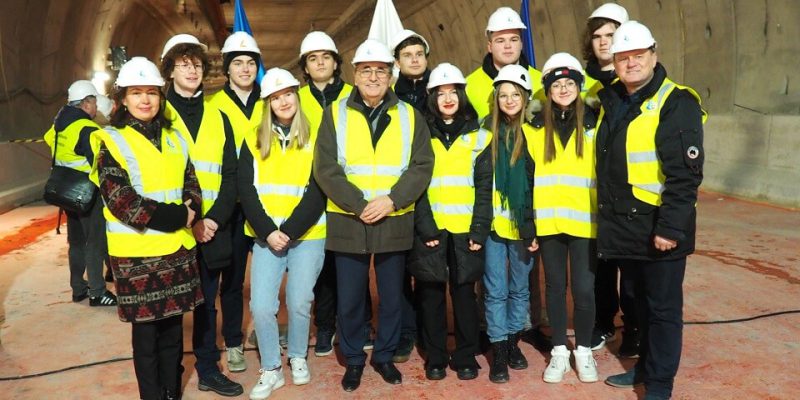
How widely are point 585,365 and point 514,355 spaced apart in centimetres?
43

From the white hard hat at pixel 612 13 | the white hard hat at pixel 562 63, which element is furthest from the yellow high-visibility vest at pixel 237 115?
the white hard hat at pixel 612 13

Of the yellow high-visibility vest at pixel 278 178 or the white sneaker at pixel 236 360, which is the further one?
the white sneaker at pixel 236 360

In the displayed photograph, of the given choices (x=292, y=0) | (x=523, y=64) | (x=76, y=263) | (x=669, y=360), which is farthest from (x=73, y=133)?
(x=292, y=0)

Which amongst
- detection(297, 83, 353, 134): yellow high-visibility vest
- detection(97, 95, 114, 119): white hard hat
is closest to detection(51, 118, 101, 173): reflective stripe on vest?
detection(97, 95, 114, 119): white hard hat

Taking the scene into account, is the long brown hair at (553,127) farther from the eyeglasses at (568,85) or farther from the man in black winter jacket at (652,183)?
the man in black winter jacket at (652,183)

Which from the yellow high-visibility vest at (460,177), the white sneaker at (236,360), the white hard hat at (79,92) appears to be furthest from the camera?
the white hard hat at (79,92)

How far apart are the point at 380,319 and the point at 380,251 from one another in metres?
0.46

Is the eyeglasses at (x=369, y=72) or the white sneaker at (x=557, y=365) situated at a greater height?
the eyeglasses at (x=369, y=72)

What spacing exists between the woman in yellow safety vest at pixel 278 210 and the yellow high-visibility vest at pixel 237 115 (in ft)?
0.80

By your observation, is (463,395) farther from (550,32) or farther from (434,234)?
(550,32)

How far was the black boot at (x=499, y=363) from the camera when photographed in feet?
12.1

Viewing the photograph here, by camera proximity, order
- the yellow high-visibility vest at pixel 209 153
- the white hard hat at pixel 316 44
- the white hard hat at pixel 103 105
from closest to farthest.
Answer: the yellow high-visibility vest at pixel 209 153, the white hard hat at pixel 316 44, the white hard hat at pixel 103 105

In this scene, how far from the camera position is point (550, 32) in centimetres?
1409

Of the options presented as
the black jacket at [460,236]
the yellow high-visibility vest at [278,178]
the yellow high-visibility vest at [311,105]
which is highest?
the yellow high-visibility vest at [311,105]
